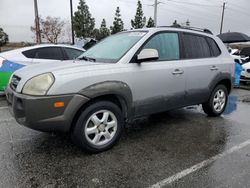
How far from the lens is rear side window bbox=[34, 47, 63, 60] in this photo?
701 centimetres

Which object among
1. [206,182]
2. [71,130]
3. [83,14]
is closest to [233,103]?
[206,182]

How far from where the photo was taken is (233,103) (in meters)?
7.23

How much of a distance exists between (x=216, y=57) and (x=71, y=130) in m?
3.44

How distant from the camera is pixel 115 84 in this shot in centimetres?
355

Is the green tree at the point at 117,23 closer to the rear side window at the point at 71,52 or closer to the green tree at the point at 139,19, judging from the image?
the green tree at the point at 139,19

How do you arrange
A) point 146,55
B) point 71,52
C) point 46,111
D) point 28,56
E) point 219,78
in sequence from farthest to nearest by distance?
point 71,52
point 28,56
point 219,78
point 146,55
point 46,111

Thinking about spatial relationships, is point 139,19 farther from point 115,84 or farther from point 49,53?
point 115,84

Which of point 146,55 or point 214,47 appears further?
point 214,47

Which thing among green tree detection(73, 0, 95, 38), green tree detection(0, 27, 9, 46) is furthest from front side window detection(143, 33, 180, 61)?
green tree detection(0, 27, 9, 46)

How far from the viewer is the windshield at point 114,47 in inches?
154

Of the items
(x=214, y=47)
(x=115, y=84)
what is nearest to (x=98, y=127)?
(x=115, y=84)

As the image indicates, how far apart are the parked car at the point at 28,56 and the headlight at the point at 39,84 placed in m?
3.75

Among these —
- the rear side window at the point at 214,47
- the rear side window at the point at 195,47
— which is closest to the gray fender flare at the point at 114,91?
the rear side window at the point at 195,47

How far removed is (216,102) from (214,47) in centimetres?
117
